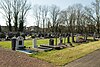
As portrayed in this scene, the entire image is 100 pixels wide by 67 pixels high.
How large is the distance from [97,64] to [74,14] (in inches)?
2102

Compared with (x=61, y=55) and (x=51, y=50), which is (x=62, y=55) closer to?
(x=61, y=55)

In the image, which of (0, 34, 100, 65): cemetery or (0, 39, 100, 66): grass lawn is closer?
(0, 39, 100, 66): grass lawn

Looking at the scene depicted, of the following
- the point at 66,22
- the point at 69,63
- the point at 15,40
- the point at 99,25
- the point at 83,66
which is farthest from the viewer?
the point at 66,22

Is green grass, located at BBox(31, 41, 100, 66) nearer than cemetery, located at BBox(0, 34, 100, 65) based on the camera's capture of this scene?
Yes

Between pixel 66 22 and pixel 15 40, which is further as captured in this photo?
pixel 66 22

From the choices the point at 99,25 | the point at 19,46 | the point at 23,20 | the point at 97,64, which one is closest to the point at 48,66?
the point at 97,64

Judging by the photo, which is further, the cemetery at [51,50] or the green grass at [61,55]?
the cemetery at [51,50]

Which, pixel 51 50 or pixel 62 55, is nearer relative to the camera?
pixel 62 55

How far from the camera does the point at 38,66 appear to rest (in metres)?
9.35

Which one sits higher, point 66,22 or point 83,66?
point 66,22

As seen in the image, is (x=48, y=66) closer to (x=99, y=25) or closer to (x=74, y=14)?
(x=99, y=25)

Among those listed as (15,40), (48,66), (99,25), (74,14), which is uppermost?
(74,14)

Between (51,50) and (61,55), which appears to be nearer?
(61,55)

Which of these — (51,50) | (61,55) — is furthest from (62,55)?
(51,50)
